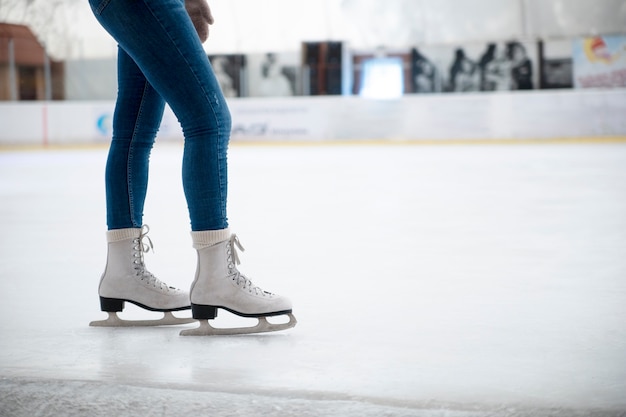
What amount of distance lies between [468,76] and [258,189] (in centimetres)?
1178

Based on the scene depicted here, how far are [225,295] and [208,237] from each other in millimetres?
129

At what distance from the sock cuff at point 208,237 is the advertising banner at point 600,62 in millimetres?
15729

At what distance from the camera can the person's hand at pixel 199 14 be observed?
1.94m

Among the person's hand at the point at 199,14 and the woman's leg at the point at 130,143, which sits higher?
the person's hand at the point at 199,14

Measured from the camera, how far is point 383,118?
13898 millimetres

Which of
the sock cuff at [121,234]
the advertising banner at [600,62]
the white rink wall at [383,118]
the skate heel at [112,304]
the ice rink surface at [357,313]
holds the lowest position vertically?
the ice rink surface at [357,313]

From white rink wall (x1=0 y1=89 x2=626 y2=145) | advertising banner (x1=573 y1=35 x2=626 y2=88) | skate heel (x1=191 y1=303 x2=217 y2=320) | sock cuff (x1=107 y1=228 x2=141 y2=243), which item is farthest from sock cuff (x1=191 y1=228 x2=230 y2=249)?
advertising banner (x1=573 y1=35 x2=626 y2=88)

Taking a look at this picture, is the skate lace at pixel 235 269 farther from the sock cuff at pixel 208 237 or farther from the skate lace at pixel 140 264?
the skate lace at pixel 140 264

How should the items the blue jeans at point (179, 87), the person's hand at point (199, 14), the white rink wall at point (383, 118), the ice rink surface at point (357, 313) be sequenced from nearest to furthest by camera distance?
1. the ice rink surface at point (357, 313)
2. the blue jeans at point (179, 87)
3. the person's hand at point (199, 14)
4. the white rink wall at point (383, 118)

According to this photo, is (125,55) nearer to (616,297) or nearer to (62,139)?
(616,297)

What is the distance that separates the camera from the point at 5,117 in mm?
14633

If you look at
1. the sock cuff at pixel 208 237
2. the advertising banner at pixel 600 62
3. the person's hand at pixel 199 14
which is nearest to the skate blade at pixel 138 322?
the sock cuff at pixel 208 237

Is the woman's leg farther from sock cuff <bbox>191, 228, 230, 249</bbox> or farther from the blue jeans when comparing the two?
sock cuff <bbox>191, 228, 230, 249</bbox>

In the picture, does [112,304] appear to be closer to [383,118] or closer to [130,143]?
[130,143]
